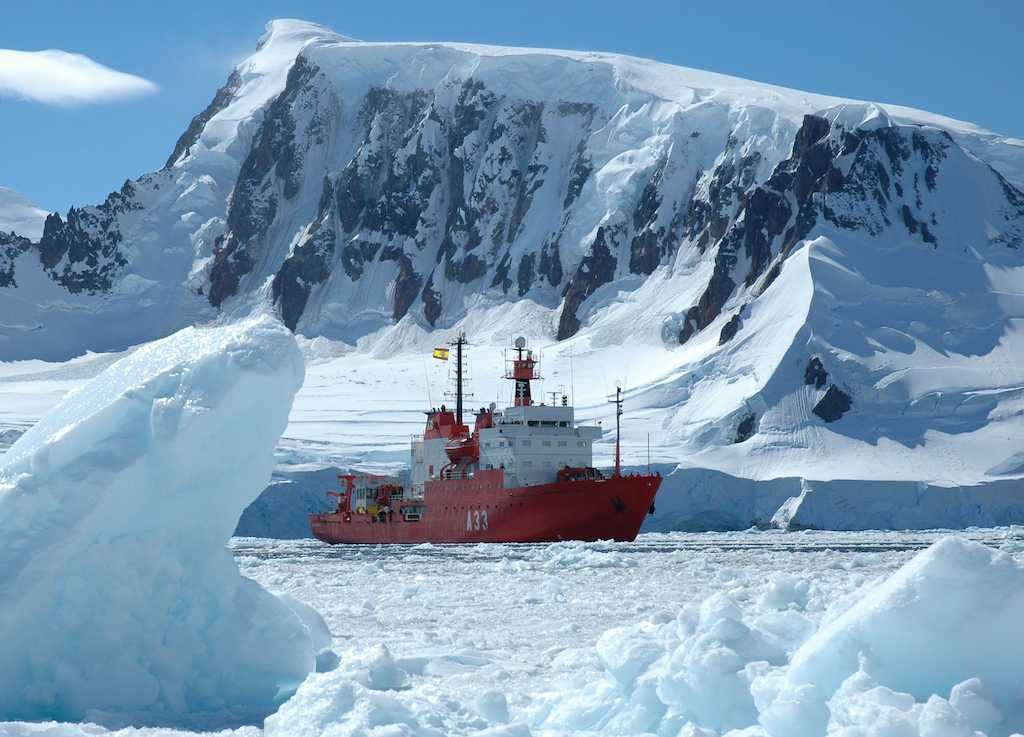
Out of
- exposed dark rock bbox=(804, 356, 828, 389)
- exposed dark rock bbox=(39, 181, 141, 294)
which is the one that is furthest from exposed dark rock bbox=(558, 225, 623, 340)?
exposed dark rock bbox=(39, 181, 141, 294)

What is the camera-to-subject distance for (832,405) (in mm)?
67812

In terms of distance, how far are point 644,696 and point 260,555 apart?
3069 cm

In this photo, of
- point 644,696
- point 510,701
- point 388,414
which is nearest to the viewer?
point 644,696

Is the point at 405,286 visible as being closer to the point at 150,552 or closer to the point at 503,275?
the point at 503,275

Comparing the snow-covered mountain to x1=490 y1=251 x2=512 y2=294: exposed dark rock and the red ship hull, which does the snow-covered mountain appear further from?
the red ship hull

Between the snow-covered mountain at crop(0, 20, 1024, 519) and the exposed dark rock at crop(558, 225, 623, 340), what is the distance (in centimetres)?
26

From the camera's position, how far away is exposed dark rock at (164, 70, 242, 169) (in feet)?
554

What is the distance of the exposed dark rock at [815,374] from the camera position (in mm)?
68688

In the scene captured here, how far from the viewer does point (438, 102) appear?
135 m

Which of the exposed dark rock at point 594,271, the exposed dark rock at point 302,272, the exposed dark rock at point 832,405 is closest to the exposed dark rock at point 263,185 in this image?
the exposed dark rock at point 302,272

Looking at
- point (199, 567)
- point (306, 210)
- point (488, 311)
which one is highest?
point (306, 210)

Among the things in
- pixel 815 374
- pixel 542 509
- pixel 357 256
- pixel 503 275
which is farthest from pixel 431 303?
pixel 542 509

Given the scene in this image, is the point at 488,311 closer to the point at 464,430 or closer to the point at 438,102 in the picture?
the point at 438,102

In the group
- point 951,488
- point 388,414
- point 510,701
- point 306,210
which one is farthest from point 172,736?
point 306,210
